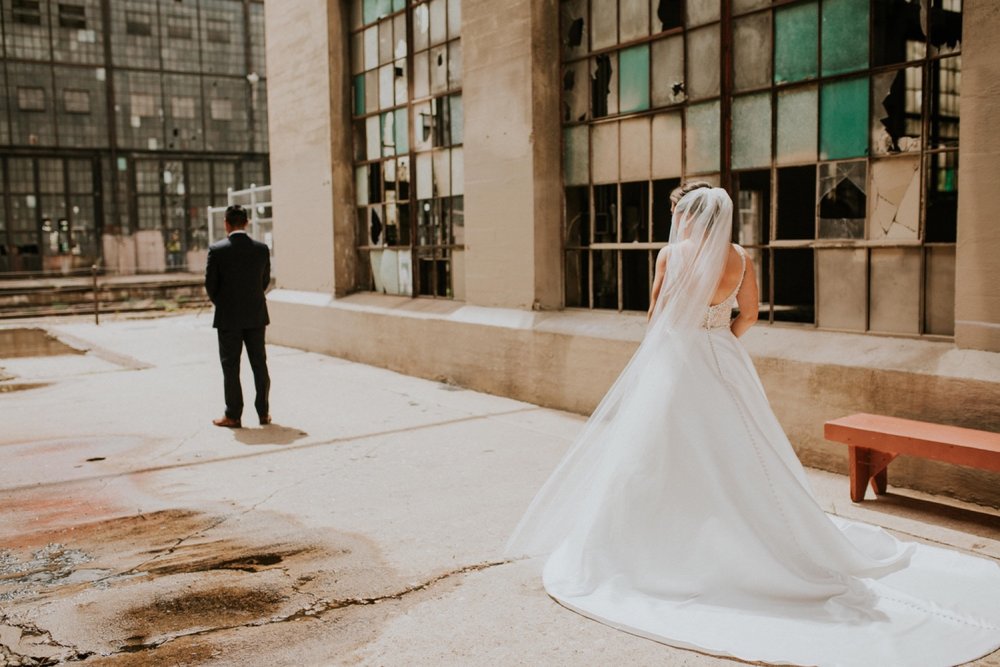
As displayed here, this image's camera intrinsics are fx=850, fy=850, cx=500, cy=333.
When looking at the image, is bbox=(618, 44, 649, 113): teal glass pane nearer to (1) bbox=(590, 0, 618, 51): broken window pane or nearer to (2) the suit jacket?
(1) bbox=(590, 0, 618, 51): broken window pane

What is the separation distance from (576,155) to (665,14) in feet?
4.71

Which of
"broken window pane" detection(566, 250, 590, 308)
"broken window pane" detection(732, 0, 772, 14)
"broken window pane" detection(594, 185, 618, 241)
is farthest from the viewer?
"broken window pane" detection(566, 250, 590, 308)

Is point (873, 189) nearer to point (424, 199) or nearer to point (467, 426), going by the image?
point (467, 426)

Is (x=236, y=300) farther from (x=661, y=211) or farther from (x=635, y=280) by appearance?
(x=661, y=211)

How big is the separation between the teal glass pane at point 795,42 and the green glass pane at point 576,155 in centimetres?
197

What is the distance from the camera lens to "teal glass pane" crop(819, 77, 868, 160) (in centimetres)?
542

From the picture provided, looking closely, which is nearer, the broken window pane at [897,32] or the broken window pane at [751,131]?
the broken window pane at [897,32]

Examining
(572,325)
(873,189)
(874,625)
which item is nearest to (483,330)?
(572,325)

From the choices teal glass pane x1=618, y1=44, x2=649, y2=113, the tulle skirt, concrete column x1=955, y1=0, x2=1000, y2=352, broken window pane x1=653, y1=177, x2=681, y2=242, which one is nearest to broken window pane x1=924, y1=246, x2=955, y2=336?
concrete column x1=955, y1=0, x2=1000, y2=352

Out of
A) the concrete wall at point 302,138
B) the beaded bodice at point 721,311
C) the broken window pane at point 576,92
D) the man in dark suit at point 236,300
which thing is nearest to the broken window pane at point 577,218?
the broken window pane at point 576,92

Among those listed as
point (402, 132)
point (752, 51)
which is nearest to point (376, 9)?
point (402, 132)

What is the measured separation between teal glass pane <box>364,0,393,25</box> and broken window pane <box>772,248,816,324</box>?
622 cm

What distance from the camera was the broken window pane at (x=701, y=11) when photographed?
6324mm

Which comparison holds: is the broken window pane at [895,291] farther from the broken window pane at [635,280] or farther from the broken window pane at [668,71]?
the broken window pane at [668,71]
